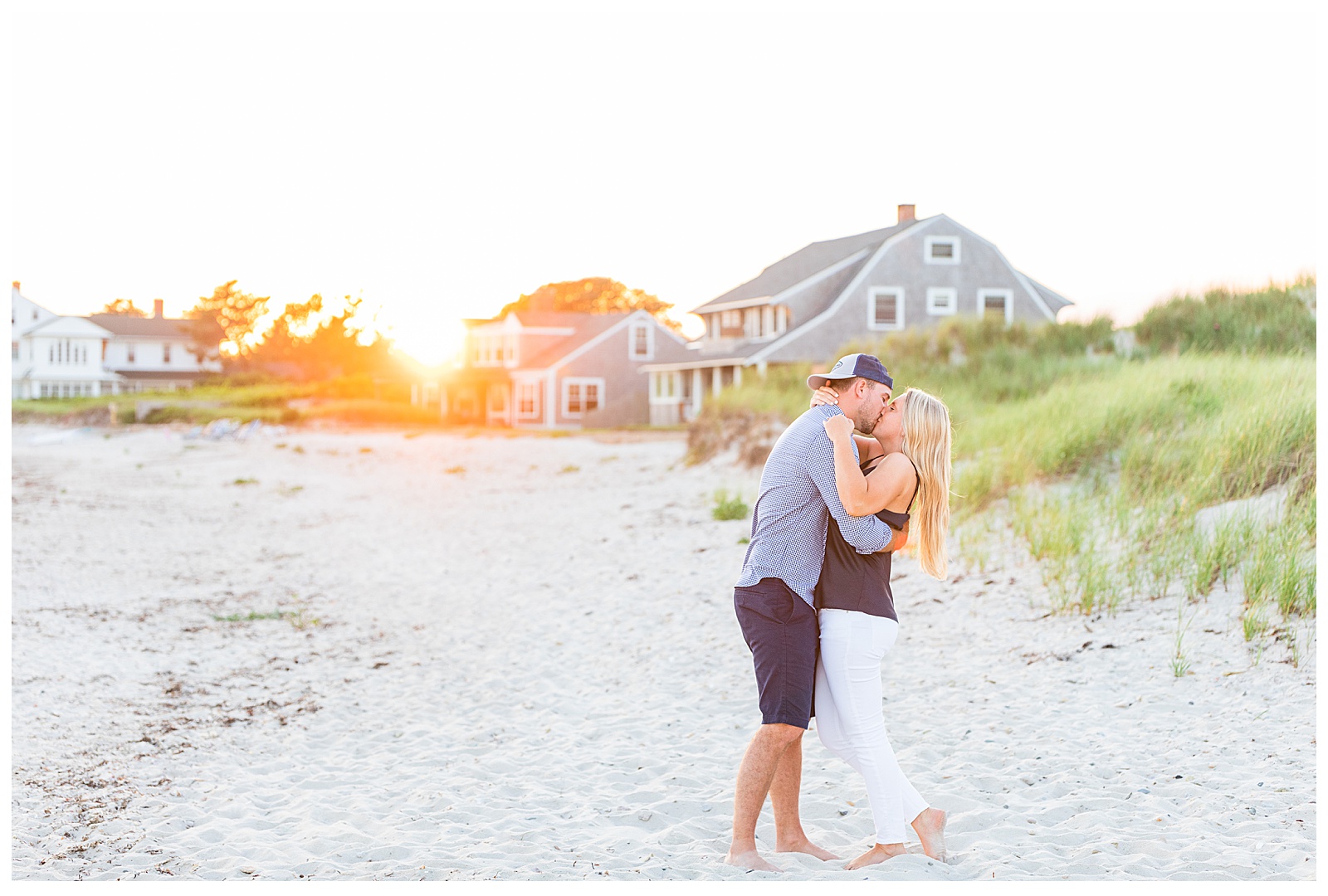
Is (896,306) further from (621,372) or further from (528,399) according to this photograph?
(528,399)

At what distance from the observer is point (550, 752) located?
20.5 feet

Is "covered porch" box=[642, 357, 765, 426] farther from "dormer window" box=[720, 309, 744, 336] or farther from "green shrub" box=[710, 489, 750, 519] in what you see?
"green shrub" box=[710, 489, 750, 519]

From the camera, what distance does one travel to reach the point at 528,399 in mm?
42188

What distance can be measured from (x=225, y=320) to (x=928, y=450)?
6239 cm

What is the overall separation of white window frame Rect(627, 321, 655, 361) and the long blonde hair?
1493 inches

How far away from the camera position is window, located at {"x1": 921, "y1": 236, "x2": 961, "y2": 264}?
34.1m

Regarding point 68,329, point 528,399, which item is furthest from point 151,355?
point 528,399

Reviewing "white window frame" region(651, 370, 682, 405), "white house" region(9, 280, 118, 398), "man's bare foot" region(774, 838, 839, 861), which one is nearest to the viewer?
"man's bare foot" region(774, 838, 839, 861)

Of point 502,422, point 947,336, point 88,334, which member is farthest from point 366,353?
point 947,336

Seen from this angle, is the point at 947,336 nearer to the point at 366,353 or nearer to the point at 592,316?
the point at 592,316

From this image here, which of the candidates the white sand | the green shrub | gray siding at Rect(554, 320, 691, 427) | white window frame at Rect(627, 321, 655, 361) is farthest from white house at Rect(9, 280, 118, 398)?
the green shrub

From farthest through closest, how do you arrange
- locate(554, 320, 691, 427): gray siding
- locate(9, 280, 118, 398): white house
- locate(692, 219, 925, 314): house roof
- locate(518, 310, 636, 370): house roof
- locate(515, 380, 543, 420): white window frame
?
locate(9, 280, 118, 398): white house
locate(518, 310, 636, 370): house roof
locate(515, 380, 543, 420): white window frame
locate(554, 320, 691, 427): gray siding
locate(692, 219, 925, 314): house roof

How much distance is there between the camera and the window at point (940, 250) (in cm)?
3412

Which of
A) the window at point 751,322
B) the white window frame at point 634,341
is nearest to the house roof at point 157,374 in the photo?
the white window frame at point 634,341
